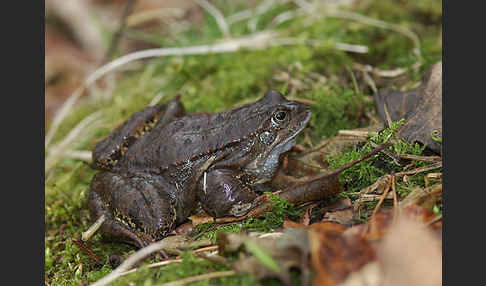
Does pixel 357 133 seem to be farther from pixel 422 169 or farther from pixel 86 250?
pixel 86 250

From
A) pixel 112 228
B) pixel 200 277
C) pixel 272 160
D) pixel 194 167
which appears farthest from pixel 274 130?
pixel 200 277

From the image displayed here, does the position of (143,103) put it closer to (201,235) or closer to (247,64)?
(247,64)

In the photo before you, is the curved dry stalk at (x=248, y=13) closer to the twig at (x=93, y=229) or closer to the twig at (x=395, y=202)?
the twig at (x=93, y=229)

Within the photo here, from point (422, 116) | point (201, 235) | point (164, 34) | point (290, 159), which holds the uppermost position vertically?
point (164, 34)

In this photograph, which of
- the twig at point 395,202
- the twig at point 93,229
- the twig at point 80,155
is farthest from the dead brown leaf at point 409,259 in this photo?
the twig at point 80,155

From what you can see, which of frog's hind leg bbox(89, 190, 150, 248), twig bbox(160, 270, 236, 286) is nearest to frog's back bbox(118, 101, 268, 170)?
frog's hind leg bbox(89, 190, 150, 248)

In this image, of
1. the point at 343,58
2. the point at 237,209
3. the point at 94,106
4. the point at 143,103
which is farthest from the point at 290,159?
the point at 94,106
